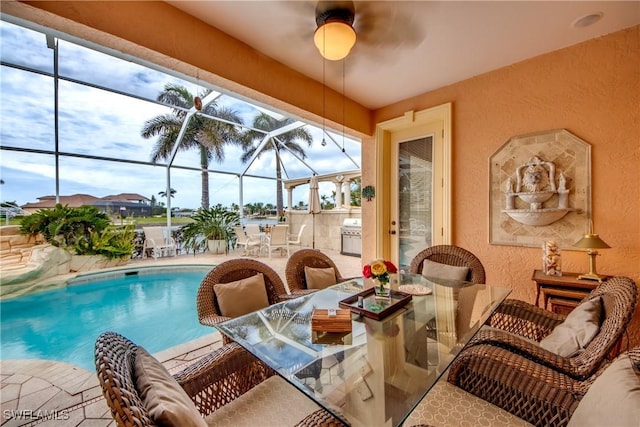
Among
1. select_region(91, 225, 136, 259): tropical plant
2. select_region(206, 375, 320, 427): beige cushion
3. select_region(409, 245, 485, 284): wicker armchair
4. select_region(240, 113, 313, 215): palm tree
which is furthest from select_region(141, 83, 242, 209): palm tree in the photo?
select_region(206, 375, 320, 427): beige cushion

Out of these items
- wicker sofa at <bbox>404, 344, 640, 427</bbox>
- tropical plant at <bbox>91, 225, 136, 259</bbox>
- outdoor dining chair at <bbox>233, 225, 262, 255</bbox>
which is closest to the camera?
wicker sofa at <bbox>404, 344, 640, 427</bbox>

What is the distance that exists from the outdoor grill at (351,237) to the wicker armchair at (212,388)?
6.06 m

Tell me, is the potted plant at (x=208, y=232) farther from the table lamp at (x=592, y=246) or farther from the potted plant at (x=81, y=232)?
the table lamp at (x=592, y=246)

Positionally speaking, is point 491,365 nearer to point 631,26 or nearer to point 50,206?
point 631,26

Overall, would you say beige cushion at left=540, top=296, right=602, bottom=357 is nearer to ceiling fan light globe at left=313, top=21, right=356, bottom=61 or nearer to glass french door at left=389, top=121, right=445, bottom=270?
glass french door at left=389, top=121, right=445, bottom=270

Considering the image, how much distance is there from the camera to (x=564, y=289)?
Result: 216 cm

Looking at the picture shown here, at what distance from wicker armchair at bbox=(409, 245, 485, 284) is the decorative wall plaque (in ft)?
2.21

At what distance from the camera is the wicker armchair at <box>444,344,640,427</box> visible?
0.99 m

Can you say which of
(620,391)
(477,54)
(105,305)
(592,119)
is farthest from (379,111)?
(105,305)

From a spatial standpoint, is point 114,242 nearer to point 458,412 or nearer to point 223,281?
point 223,281

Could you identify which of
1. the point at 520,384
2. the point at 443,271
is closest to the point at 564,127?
the point at 443,271

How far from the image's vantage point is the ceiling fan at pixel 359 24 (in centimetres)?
182

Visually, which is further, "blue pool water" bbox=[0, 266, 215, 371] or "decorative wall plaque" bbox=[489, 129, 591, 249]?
"blue pool water" bbox=[0, 266, 215, 371]

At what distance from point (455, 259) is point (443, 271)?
207 mm
